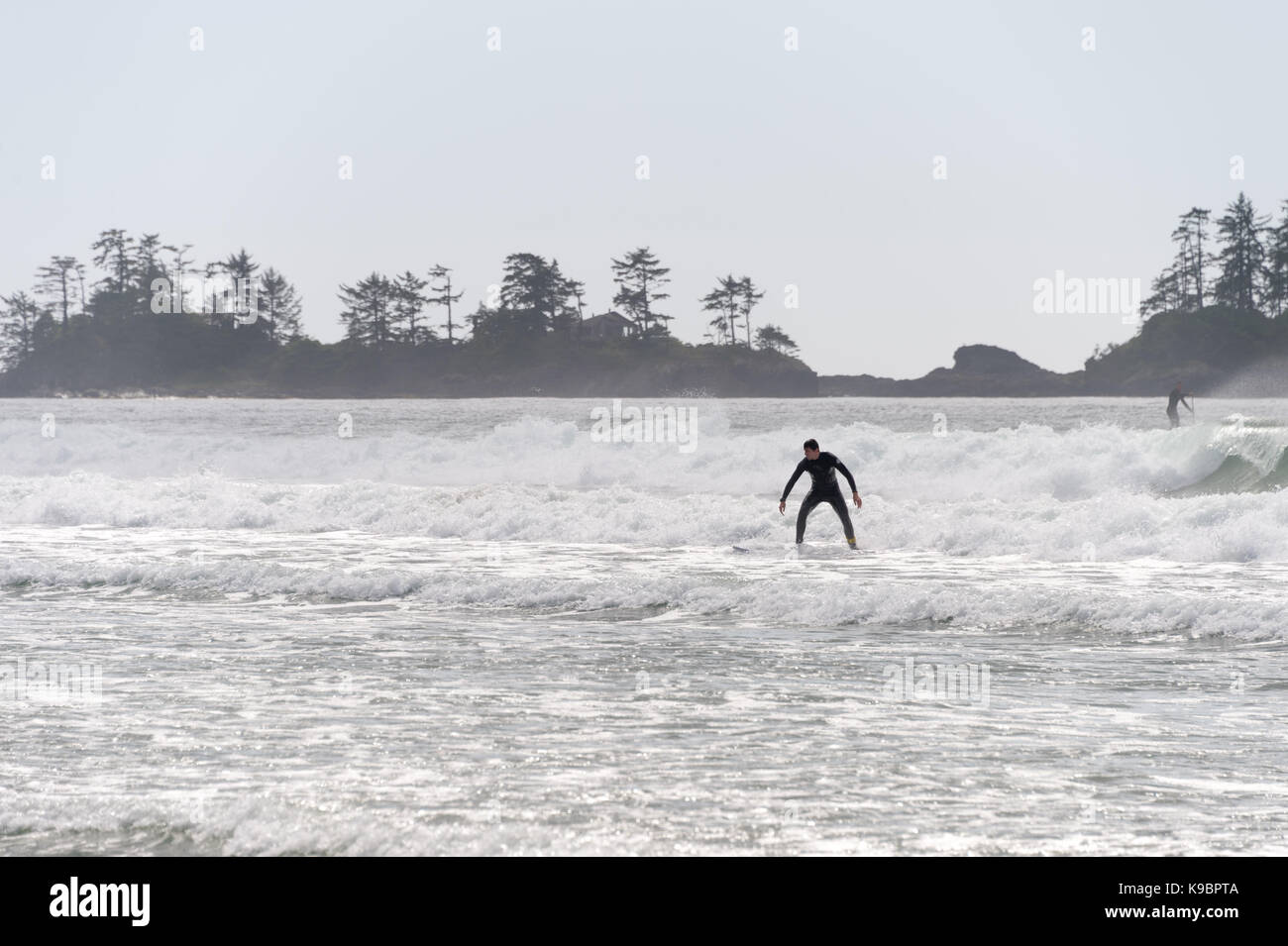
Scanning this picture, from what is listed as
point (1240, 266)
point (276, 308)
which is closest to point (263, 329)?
point (276, 308)

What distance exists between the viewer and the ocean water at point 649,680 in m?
5.87

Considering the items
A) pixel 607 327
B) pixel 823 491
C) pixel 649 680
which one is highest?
pixel 607 327

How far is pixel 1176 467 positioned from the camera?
1083 inches

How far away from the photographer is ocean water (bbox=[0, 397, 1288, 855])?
587cm

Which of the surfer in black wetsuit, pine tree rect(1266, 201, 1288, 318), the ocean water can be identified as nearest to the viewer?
the ocean water

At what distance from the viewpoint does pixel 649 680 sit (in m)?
9.30

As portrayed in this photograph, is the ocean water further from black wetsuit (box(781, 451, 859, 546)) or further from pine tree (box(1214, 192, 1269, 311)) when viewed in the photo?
pine tree (box(1214, 192, 1269, 311))

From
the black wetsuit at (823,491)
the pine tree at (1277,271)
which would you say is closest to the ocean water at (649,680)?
the black wetsuit at (823,491)

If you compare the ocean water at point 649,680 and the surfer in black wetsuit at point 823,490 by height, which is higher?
the surfer in black wetsuit at point 823,490

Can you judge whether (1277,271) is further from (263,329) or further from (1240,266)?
(263,329)

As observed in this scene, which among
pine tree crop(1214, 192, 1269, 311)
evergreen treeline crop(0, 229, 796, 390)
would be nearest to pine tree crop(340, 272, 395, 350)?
evergreen treeline crop(0, 229, 796, 390)

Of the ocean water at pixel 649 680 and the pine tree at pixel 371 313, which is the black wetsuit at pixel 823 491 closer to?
the ocean water at pixel 649 680
